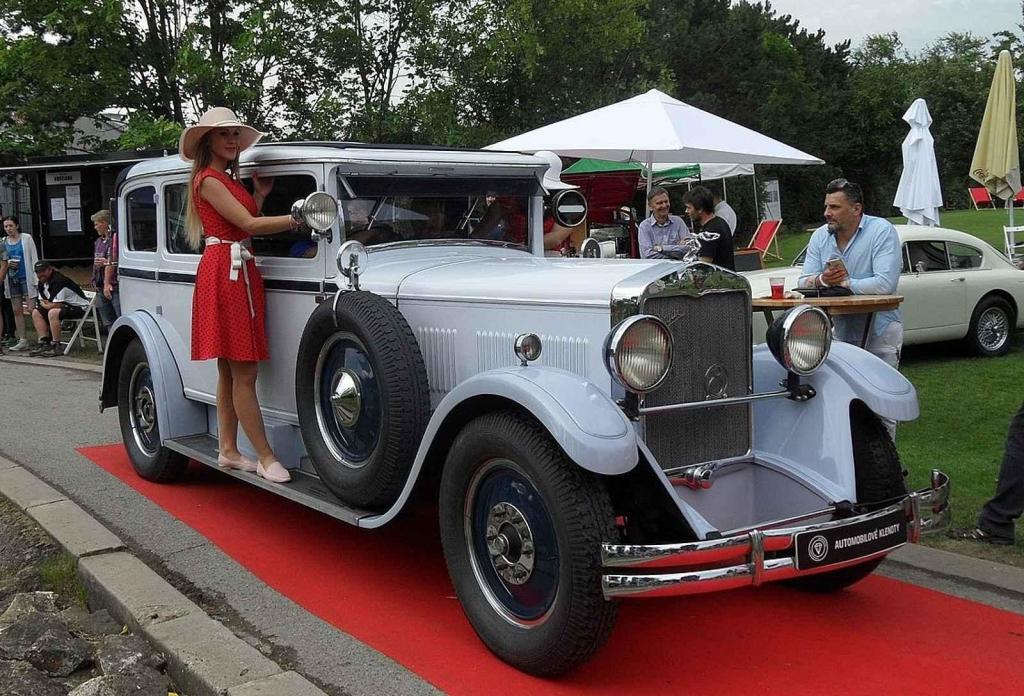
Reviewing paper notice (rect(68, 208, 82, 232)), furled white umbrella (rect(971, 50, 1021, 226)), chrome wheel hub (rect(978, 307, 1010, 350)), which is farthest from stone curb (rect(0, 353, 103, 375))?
furled white umbrella (rect(971, 50, 1021, 226))

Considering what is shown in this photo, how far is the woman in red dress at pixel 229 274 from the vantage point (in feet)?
16.5

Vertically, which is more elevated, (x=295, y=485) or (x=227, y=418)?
(x=227, y=418)

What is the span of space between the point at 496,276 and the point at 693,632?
175 centimetres

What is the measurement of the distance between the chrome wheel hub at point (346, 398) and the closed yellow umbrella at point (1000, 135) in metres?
8.64

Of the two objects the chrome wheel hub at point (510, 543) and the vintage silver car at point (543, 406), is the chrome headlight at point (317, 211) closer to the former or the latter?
the vintage silver car at point (543, 406)

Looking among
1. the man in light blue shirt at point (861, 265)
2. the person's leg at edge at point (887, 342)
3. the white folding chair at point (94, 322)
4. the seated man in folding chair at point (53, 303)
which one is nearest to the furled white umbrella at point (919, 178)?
the man in light blue shirt at point (861, 265)

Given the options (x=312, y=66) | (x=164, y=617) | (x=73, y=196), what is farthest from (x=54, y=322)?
(x=164, y=617)

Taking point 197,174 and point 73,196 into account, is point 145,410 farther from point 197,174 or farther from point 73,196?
point 73,196

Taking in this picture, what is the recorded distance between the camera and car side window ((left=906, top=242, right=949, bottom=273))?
1037cm

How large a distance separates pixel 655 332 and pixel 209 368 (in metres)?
3.10

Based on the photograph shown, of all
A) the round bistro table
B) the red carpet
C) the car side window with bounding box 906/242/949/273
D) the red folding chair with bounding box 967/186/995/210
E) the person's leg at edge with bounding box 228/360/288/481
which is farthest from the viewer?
the red folding chair with bounding box 967/186/995/210

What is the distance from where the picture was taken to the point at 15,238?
13781 millimetres

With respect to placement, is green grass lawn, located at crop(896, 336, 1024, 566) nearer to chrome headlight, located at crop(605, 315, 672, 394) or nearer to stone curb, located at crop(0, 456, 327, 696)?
chrome headlight, located at crop(605, 315, 672, 394)

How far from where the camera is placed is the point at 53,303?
13367mm
